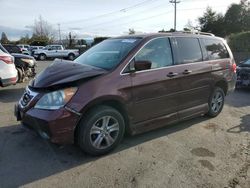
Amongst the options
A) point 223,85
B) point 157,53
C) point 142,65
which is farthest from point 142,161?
point 223,85

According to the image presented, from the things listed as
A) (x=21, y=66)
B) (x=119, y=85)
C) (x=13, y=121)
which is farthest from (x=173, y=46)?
(x=21, y=66)

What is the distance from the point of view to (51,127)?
3.67m

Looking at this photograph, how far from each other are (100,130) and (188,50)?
2413 mm

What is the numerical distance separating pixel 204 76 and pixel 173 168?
2.37 metres

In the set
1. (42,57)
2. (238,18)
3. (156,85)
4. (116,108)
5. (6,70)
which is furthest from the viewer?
(238,18)

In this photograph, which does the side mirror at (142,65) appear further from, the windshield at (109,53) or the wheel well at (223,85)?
the wheel well at (223,85)

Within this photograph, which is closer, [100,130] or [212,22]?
[100,130]

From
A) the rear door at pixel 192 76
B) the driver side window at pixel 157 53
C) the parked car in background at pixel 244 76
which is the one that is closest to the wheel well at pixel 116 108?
the driver side window at pixel 157 53

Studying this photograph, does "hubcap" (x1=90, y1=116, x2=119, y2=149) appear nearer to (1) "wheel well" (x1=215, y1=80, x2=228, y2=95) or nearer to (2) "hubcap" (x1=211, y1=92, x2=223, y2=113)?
(2) "hubcap" (x1=211, y1=92, x2=223, y2=113)

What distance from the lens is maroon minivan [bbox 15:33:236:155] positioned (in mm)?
3801

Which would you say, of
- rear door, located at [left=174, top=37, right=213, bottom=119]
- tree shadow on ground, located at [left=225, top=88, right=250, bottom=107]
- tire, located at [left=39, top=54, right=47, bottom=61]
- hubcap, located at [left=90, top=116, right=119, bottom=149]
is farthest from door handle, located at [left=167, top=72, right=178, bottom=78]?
tire, located at [left=39, top=54, right=47, bottom=61]

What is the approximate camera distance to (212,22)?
38.8 m

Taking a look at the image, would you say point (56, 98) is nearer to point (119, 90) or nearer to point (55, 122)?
point (55, 122)

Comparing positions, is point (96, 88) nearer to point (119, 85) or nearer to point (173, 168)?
point (119, 85)
